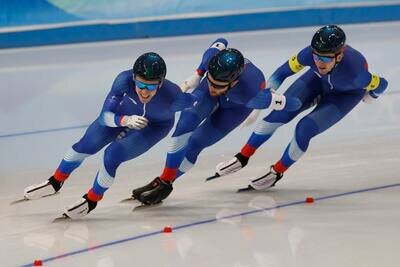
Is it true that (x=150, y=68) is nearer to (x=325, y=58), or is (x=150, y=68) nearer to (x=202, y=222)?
(x=202, y=222)

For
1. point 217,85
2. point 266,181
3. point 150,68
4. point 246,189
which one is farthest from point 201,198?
point 150,68

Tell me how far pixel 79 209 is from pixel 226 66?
3.84 ft

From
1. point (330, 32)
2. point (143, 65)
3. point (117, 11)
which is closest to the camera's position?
point (143, 65)

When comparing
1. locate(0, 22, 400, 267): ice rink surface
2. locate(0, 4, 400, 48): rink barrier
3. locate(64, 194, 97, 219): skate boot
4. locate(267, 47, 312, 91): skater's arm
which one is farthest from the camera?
locate(0, 4, 400, 48): rink barrier

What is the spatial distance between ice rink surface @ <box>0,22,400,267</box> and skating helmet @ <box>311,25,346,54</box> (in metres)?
0.91

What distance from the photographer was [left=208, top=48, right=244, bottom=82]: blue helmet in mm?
5293

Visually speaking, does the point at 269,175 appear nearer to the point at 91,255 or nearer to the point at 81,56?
the point at 91,255

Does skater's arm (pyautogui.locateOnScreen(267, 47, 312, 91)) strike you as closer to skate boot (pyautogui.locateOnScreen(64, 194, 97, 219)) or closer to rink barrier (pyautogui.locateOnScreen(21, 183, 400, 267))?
rink barrier (pyautogui.locateOnScreen(21, 183, 400, 267))

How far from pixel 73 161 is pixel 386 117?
339 centimetres

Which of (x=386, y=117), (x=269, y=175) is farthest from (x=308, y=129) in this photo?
(x=386, y=117)

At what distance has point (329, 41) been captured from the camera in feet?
18.0

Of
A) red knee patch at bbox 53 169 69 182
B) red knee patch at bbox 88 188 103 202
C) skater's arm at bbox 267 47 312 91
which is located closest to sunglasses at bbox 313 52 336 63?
skater's arm at bbox 267 47 312 91

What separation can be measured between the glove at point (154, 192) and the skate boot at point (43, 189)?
1.64 feet

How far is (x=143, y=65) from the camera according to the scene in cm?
506
